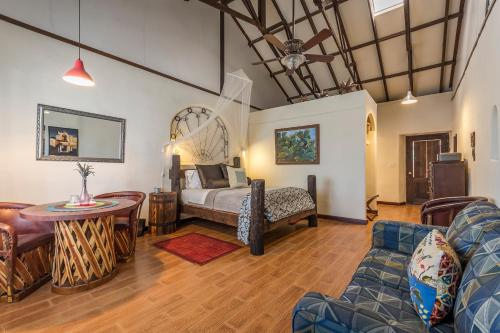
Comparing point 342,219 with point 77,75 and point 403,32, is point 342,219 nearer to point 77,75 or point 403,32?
point 403,32

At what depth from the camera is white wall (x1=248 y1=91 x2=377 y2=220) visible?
465 centimetres

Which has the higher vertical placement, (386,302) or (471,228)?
(471,228)

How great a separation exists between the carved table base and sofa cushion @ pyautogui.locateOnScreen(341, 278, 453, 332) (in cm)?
218

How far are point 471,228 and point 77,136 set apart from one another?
4.34 m

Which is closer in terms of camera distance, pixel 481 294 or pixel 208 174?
pixel 481 294

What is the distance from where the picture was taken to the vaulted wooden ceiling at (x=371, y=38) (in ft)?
15.7

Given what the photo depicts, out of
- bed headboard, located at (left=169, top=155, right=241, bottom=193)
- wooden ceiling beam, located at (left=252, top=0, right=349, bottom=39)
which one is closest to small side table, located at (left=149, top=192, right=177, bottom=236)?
bed headboard, located at (left=169, top=155, right=241, bottom=193)

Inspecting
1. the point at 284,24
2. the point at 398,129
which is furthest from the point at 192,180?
the point at 398,129

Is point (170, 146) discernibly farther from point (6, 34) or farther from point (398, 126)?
point (398, 126)

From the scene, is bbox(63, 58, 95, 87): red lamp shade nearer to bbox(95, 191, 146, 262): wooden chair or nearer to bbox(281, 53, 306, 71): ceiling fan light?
bbox(95, 191, 146, 262): wooden chair

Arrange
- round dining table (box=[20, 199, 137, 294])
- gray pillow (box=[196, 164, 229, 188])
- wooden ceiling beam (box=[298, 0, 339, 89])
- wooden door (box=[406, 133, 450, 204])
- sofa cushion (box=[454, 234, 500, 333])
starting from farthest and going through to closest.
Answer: wooden door (box=[406, 133, 450, 204]) → wooden ceiling beam (box=[298, 0, 339, 89]) → gray pillow (box=[196, 164, 229, 188]) → round dining table (box=[20, 199, 137, 294]) → sofa cushion (box=[454, 234, 500, 333])

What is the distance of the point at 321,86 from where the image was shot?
7039 millimetres

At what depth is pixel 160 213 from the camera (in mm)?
3822

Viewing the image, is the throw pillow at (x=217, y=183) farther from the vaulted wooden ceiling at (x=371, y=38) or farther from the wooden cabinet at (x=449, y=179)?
the wooden cabinet at (x=449, y=179)
